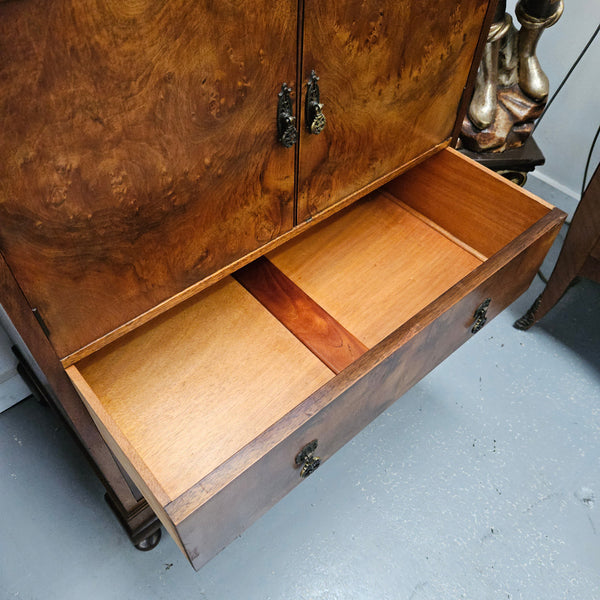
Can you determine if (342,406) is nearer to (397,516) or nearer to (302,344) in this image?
(302,344)

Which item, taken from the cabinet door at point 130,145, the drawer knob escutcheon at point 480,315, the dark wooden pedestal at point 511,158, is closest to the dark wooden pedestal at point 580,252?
the dark wooden pedestal at point 511,158

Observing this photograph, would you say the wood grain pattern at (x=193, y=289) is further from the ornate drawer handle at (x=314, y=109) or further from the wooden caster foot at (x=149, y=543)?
the wooden caster foot at (x=149, y=543)

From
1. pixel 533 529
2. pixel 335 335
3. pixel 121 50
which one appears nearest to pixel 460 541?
pixel 533 529

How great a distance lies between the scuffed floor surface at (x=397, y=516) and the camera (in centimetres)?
99

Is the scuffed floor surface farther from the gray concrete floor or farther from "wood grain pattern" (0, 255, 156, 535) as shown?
"wood grain pattern" (0, 255, 156, 535)

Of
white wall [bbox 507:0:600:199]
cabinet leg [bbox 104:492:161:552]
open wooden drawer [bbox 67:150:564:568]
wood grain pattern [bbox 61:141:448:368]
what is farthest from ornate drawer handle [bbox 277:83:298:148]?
white wall [bbox 507:0:600:199]

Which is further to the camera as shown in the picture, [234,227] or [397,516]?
[397,516]

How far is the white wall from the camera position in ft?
4.87

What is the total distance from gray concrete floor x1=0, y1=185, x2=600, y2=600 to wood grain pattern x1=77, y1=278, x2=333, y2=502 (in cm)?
40

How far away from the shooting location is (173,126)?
1.77 feet

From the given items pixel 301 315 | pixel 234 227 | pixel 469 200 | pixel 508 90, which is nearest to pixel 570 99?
pixel 508 90

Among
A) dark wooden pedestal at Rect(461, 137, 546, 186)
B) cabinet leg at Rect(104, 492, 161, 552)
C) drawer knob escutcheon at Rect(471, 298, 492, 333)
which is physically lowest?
cabinet leg at Rect(104, 492, 161, 552)

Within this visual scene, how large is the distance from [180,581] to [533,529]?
2.20ft

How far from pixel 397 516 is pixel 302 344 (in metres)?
0.47
